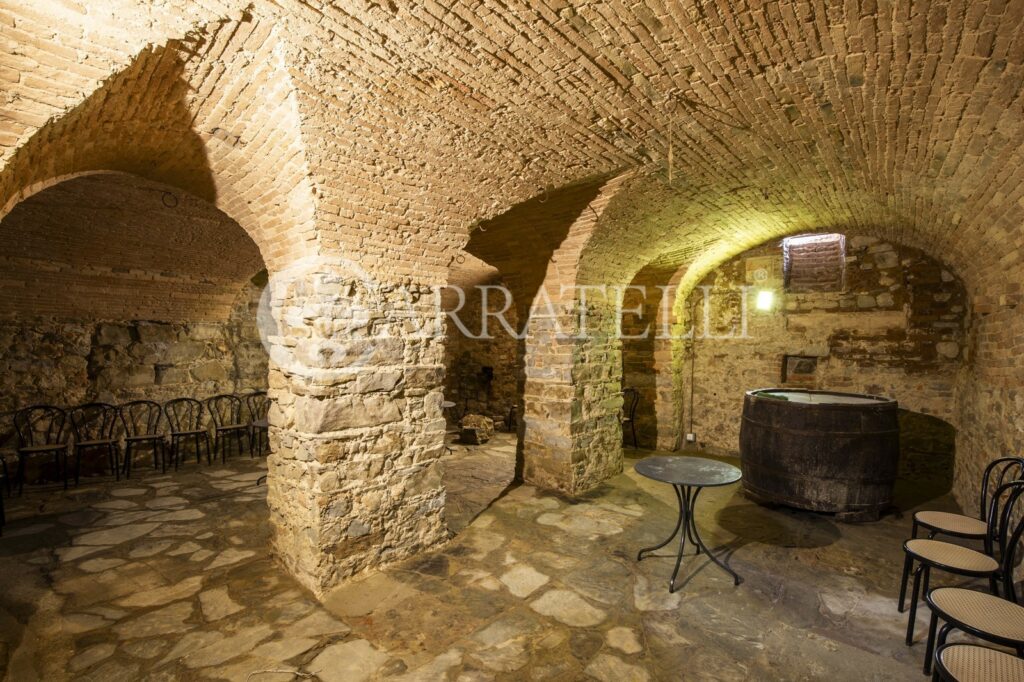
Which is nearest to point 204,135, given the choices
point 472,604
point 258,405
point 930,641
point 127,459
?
point 472,604

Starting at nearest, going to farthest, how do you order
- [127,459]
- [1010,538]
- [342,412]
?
1. [1010,538]
2. [342,412]
3. [127,459]

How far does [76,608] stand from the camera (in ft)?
9.53

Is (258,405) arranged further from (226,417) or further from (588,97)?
(588,97)

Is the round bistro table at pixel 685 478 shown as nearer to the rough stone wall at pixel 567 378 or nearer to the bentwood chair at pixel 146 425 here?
the rough stone wall at pixel 567 378

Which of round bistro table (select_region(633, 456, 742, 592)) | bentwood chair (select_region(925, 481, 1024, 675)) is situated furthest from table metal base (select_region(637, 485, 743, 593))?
bentwood chair (select_region(925, 481, 1024, 675))

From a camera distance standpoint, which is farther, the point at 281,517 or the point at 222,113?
the point at 281,517

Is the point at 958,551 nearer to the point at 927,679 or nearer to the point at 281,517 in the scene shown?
the point at 927,679

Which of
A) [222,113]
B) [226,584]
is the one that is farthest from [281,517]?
[222,113]

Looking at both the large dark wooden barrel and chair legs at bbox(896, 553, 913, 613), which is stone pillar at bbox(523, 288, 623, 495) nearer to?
the large dark wooden barrel

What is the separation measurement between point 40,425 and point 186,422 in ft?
4.74

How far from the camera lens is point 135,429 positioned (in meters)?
6.04

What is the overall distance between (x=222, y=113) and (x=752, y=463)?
16.6 feet

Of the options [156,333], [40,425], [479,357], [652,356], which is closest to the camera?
[40,425]

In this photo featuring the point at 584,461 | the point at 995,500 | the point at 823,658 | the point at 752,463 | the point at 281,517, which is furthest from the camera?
the point at 584,461
